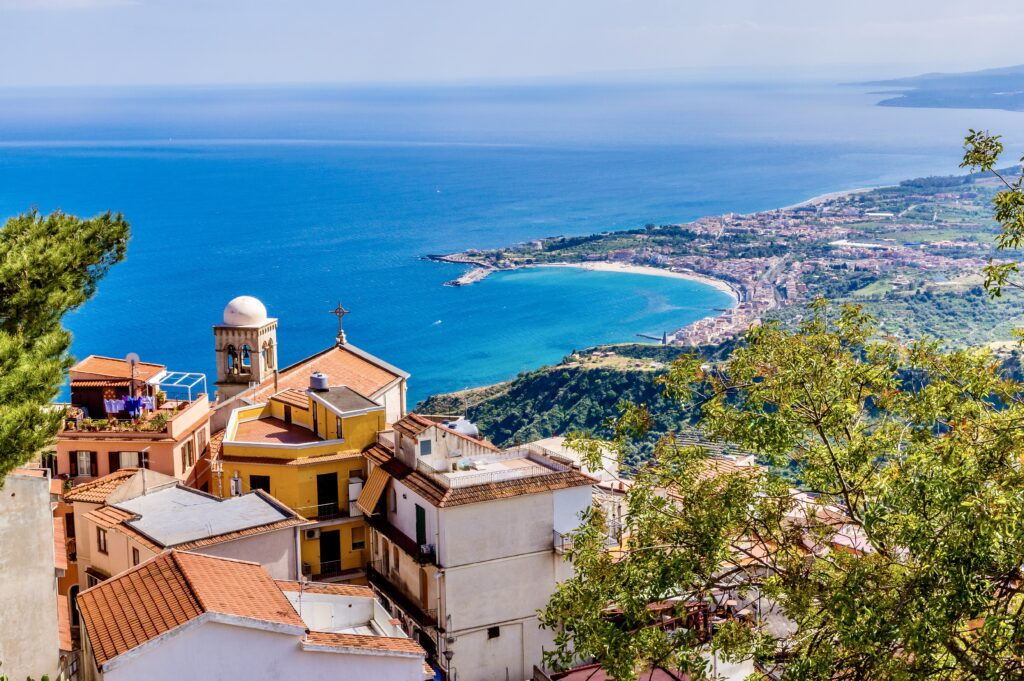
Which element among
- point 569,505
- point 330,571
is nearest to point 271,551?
point 330,571

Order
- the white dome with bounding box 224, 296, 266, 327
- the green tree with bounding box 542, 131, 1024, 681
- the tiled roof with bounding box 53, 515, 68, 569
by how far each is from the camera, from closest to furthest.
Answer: the green tree with bounding box 542, 131, 1024, 681, the tiled roof with bounding box 53, 515, 68, 569, the white dome with bounding box 224, 296, 266, 327

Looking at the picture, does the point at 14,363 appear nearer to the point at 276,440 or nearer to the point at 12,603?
the point at 12,603

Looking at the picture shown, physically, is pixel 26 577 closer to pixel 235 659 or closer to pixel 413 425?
pixel 235 659

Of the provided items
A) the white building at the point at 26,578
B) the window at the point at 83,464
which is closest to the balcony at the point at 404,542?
the window at the point at 83,464

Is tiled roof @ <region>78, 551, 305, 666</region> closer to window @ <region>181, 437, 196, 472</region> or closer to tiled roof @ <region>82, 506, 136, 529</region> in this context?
tiled roof @ <region>82, 506, 136, 529</region>

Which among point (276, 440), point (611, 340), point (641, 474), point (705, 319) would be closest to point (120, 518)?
point (276, 440)

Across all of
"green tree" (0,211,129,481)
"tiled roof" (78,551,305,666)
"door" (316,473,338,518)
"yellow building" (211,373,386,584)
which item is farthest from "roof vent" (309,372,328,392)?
"green tree" (0,211,129,481)
